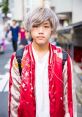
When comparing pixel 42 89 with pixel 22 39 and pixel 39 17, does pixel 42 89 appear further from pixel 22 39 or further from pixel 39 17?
pixel 22 39

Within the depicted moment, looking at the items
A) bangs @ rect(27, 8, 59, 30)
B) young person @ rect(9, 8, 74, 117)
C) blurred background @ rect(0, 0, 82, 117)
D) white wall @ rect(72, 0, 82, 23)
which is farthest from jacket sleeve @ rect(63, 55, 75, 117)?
white wall @ rect(72, 0, 82, 23)

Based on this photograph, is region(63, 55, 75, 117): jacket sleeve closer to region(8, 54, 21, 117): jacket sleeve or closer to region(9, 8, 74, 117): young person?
region(9, 8, 74, 117): young person

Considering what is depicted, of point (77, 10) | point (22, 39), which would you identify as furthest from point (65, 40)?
point (77, 10)

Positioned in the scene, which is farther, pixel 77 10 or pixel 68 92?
pixel 77 10

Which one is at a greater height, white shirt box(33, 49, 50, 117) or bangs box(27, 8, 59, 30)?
bangs box(27, 8, 59, 30)

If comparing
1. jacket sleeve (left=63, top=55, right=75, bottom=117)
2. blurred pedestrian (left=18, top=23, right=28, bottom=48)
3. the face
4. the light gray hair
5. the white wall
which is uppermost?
the light gray hair

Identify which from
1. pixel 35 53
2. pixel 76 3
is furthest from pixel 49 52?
pixel 76 3

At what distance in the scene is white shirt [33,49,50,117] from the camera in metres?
3.26

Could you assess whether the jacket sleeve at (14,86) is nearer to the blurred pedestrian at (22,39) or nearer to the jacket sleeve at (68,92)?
the jacket sleeve at (68,92)

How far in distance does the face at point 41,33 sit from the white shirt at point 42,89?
156mm

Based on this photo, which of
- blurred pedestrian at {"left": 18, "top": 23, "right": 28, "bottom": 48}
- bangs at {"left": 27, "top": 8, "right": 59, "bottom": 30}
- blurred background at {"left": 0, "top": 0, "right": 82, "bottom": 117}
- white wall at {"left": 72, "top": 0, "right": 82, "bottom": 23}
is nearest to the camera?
bangs at {"left": 27, "top": 8, "right": 59, "bottom": 30}

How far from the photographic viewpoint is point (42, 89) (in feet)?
10.7

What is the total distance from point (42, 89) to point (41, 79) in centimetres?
7

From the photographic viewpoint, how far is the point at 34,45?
11.0ft
